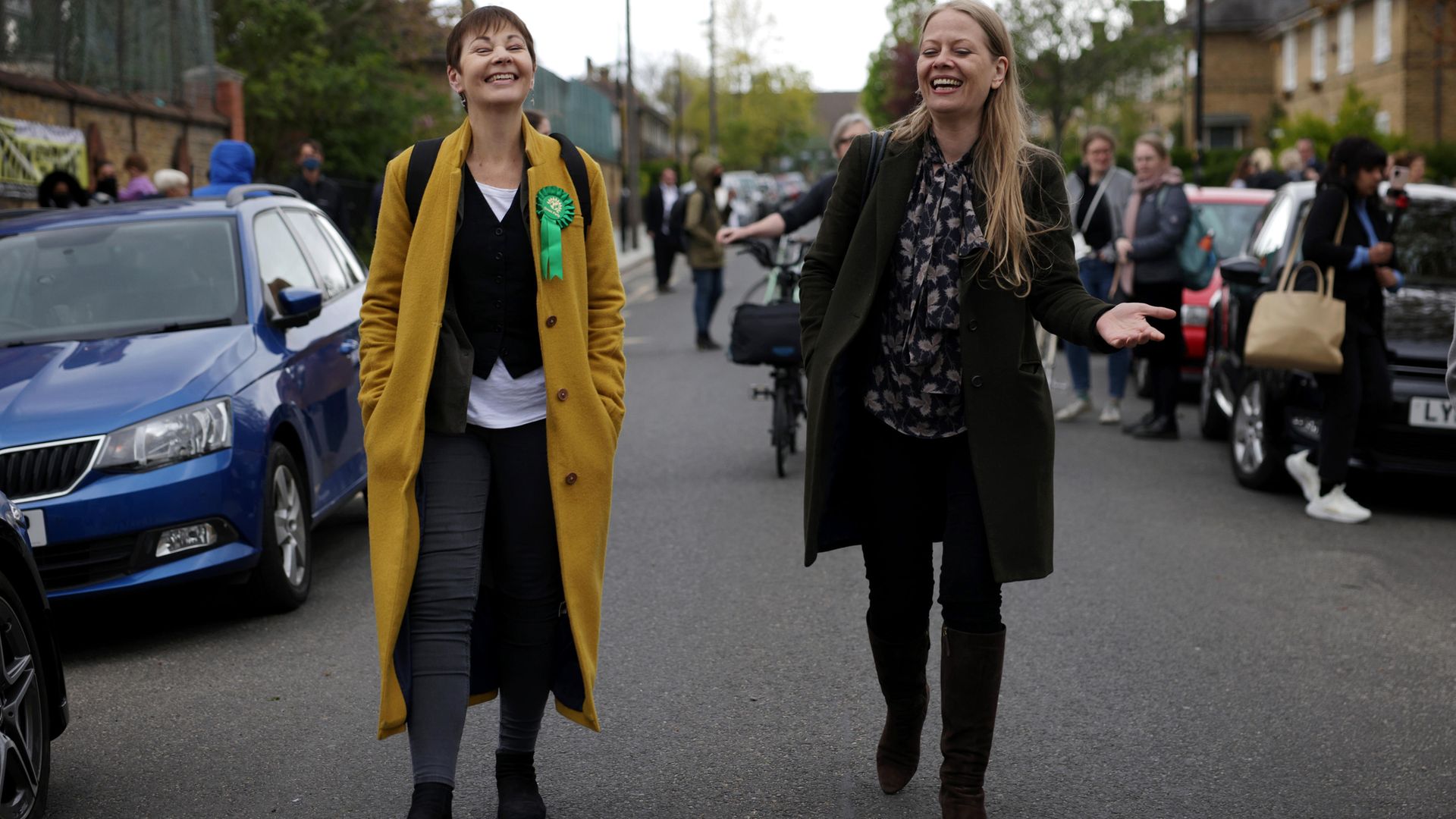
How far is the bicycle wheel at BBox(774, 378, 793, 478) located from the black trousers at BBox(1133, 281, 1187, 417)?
2763 mm

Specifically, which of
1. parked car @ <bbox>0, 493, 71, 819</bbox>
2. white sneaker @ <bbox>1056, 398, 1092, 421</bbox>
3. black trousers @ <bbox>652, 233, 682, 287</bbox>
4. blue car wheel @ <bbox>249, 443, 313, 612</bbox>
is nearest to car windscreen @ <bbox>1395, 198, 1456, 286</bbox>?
white sneaker @ <bbox>1056, 398, 1092, 421</bbox>

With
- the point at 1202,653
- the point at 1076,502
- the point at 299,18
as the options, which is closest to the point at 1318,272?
the point at 1076,502

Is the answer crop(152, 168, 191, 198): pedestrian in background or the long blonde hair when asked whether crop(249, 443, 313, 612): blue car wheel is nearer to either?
the long blonde hair

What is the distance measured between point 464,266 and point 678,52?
299ft

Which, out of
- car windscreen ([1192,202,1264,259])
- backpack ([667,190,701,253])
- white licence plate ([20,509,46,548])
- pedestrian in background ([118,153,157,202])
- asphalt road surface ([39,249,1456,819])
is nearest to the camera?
asphalt road surface ([39,249,1456,819])

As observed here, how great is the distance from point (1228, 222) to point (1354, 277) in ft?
21.1

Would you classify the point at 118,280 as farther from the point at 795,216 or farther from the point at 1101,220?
the point at 1101,220

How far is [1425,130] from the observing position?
1622 inches

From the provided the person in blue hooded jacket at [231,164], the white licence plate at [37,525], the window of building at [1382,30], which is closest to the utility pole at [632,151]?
the window of building at [1382,30]

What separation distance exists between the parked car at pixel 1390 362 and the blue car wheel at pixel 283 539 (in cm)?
489

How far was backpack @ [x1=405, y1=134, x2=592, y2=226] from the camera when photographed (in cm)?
371

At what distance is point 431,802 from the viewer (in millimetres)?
3615

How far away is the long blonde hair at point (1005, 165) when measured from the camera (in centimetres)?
372

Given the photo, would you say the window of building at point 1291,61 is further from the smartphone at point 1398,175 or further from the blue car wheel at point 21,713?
the blue car wheel at point 21,713
